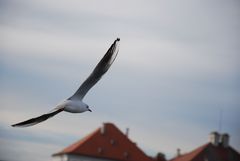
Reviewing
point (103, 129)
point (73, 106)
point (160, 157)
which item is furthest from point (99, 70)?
point (160, 157)

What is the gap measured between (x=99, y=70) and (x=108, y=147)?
Result: 1596cm

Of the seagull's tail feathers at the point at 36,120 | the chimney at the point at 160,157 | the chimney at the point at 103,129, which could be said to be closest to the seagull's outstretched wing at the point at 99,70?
the seagull's tail feathers at the point at 36,120

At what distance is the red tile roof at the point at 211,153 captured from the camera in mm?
18750

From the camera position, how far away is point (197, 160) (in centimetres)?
1881

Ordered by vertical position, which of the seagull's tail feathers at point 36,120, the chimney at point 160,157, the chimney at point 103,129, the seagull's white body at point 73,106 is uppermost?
the seagull's white body at point 73,106

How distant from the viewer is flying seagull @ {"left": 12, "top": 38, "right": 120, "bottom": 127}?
3.65 m

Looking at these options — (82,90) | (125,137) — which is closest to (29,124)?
(82,90)

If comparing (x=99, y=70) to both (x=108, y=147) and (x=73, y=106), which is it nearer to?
(x=73, y=106)

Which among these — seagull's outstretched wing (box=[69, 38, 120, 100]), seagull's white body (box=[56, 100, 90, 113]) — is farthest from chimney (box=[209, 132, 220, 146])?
seagull's white body (box=[56, 100, 90, 113])

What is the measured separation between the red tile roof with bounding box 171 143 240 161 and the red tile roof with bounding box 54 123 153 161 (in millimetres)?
1564

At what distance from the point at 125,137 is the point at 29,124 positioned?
1705cm

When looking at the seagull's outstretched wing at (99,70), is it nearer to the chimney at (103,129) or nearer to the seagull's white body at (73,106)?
the seagull's white body at (73,106)

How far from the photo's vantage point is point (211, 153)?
1916cm

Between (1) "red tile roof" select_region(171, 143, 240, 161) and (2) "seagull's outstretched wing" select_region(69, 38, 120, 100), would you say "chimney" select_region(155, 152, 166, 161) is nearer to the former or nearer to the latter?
(1) "red tile roof" select_region(171, 143, 240, 161)
